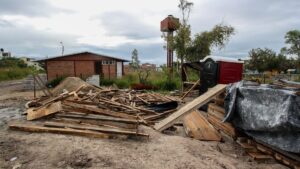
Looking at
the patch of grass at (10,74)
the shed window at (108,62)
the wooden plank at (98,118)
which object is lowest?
the wooden plank at (98,118)

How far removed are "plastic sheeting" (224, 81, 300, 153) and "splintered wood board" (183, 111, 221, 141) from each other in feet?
2.36

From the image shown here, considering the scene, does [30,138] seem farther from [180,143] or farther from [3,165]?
[180,143]

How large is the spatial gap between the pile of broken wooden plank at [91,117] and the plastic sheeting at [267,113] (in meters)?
2.09

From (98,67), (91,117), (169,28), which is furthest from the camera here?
(98,67)

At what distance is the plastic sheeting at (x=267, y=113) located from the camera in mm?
3664

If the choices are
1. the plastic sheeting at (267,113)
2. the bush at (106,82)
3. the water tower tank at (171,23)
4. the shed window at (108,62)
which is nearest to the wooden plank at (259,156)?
the plastic sheeting at (267,113)

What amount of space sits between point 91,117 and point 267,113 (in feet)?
14.0

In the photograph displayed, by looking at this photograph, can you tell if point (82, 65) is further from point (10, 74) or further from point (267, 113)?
point (267, 113)

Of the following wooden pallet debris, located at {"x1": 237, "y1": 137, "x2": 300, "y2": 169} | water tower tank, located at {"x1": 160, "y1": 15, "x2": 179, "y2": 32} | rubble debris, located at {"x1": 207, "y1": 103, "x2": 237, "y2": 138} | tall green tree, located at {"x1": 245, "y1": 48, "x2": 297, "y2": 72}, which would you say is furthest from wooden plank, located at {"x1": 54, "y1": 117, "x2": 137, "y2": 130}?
tall green tree, located at {"x1": 245, "y1": 48, "x2": 297, "y2": 72}

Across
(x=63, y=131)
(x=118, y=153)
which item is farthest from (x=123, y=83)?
(x=118, y=153)

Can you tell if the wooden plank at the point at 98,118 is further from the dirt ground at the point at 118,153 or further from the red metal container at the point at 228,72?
the red metal container at the point at 228,72

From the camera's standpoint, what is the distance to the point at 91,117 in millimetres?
6305

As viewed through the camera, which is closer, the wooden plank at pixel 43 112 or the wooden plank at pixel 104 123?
the wooden plank at pixel 104 123

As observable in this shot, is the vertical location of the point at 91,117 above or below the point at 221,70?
below
